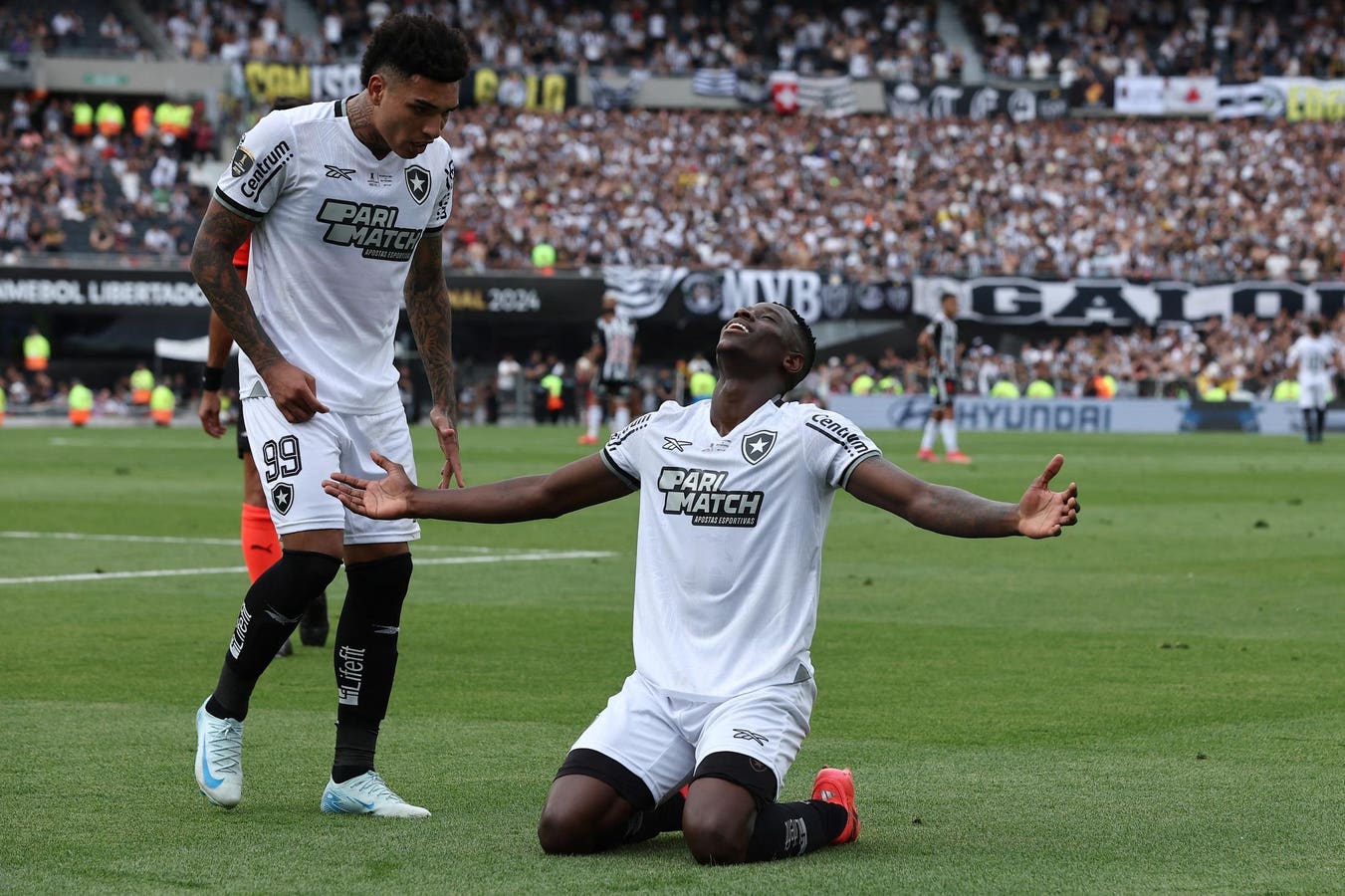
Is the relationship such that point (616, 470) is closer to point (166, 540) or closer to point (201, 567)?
point (201, 567)

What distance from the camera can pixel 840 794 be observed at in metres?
5.01

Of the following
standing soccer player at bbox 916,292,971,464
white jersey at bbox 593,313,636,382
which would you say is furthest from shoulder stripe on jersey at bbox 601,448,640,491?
white jersey at bbox 593,313,636,382

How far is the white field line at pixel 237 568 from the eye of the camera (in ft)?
38.7

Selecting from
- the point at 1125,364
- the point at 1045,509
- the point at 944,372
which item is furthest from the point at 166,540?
the point at 1125,364

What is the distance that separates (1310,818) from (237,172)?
11.5ft

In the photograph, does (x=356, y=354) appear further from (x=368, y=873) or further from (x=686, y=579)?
(x=368, y=873)

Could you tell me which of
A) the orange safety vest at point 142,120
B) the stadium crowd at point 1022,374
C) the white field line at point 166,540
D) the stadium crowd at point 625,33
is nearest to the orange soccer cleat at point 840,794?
the white field line at point 166,540

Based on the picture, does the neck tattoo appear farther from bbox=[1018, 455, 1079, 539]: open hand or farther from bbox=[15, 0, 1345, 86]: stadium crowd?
bbox=[15, 0, 1345, 86]: stadium crowd

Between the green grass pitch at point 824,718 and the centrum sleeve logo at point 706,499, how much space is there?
35.1 inches

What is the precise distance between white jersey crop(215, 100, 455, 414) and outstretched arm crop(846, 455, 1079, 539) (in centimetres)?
163

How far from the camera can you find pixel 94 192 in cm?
4859

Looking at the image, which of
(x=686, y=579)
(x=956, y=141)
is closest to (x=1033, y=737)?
(x=686, y=579)

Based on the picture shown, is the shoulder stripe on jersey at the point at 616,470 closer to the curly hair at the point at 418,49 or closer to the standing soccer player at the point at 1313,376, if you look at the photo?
the curly hair at the point at 418,49

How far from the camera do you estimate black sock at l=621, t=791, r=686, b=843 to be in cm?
499
